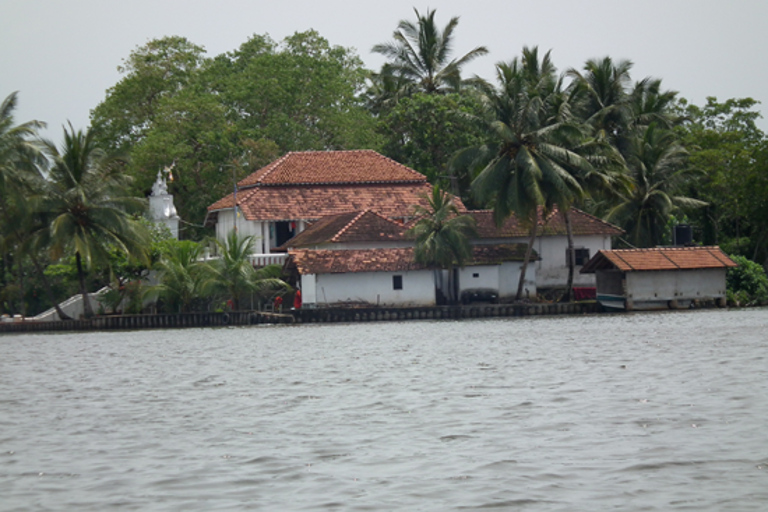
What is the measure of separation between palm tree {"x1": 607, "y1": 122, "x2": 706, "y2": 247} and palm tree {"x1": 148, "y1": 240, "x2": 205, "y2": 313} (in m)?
18.0

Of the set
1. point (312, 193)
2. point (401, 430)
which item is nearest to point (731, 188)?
point (312, 193)

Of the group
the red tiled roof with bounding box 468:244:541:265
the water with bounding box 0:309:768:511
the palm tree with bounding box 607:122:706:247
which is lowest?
the water with bounding box 0:309:768:511

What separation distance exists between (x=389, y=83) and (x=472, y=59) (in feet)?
15.0

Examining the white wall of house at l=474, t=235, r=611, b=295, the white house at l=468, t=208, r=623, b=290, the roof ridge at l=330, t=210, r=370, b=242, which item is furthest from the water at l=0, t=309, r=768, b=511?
the white wall of house at l=474, t=235, r=611, b=295

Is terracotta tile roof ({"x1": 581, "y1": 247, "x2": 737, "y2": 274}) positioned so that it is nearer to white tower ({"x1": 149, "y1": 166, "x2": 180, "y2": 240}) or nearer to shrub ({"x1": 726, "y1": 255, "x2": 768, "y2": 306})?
shrub ({"x1": 726, "y1": 255, "x2": 768, "y2": 306})

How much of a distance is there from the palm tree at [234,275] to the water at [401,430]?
15.3 metres

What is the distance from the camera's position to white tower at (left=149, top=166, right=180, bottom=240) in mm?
47406

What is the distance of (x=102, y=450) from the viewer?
10.6 metres

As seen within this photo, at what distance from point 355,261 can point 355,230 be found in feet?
7.07

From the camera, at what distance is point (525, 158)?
37.1 meters

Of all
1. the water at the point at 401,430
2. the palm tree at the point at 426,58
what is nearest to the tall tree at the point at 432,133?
the palm tree at the point at 426,58

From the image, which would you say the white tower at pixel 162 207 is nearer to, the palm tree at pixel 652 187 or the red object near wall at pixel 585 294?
the red object near wall at pixel 585 294

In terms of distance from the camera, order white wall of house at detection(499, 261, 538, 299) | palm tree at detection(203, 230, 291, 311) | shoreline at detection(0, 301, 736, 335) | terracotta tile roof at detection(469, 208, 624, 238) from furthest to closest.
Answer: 1. terracotta tile roof at detection(469, 208, 624, 238)
2. white wall of house at detection(499, 261, 538, 299)
3. palm tree at detection(203, 230, 291, 311)
4. shoreline at detection(0, 301, 736, 335)

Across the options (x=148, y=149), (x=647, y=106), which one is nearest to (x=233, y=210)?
(x=148, y=149)
